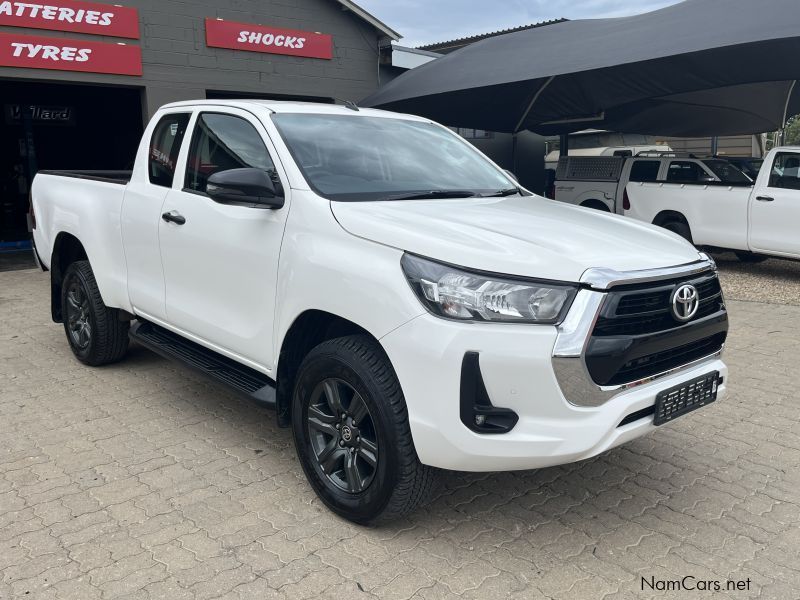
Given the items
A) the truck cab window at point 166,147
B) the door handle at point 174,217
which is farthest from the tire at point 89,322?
the door handle at point 174,217

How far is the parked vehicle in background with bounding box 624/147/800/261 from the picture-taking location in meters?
9.18

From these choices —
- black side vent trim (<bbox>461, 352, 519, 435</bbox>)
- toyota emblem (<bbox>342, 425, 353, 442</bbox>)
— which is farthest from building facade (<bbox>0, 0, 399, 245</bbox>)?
black side vent trim (<bbox>461, 352, 519, 435</bbox>)

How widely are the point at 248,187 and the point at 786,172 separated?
8546mm

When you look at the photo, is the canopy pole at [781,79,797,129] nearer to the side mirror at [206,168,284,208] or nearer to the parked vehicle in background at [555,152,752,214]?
the parked vehicle in background at [555,152,752,214]

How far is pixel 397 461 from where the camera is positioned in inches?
108

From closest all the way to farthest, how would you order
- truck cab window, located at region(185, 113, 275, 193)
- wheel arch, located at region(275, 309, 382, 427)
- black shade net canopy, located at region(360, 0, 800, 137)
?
wheel arch, located at region(275, 309, 382, 427), truck cab window, located at region(185, 113, 275, 193), black shade net canopy, located at region(360, 0, 800, 137)

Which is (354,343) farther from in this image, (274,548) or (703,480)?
(703,480)

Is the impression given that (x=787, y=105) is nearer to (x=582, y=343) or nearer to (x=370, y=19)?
(x=370, y=19)

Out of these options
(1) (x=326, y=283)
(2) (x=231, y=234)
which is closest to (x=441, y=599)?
(1) (x=326, y=283)

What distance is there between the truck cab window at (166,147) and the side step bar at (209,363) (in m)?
0.98

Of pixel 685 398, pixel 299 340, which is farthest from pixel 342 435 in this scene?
pixel 685 398

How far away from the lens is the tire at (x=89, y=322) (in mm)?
5070

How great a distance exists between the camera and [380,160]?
146 inches

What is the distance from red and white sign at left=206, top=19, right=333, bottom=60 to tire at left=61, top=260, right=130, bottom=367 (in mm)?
6789
